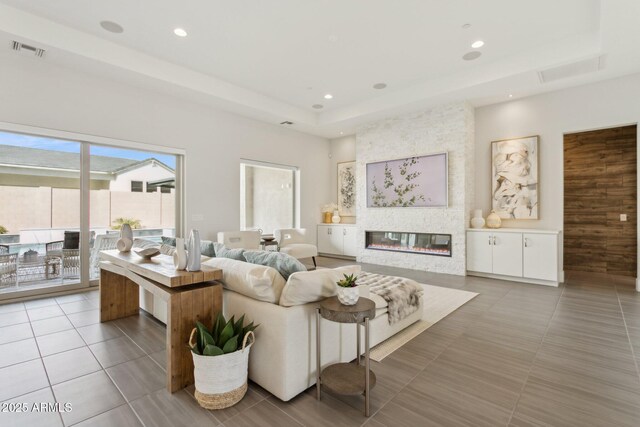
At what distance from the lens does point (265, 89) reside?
5617mm

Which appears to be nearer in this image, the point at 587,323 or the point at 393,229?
the point at 587,323

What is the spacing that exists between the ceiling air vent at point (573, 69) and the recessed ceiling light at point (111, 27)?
19.3 feet

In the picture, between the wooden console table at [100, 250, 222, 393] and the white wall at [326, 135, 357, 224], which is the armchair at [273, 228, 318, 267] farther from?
the wooden console table at [100, 250, 222, 393]

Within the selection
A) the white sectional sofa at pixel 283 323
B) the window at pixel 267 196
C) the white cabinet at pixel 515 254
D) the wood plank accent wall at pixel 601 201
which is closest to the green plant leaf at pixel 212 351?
the white sectional sofa at pixel 283 323

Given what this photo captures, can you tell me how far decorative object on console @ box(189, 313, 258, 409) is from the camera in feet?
5.88

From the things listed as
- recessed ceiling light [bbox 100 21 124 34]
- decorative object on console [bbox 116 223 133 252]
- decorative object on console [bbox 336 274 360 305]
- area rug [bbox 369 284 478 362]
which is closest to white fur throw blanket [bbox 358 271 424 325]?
area rug [bbox 369 284 478 362]

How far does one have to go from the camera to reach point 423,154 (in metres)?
6.04

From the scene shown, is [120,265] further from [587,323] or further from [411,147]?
[411,147]

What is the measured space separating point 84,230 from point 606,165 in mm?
9362

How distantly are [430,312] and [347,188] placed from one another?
4902 mm

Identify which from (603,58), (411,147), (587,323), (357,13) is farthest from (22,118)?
(603,58)

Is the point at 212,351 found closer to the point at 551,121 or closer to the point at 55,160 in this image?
the point at 55,160

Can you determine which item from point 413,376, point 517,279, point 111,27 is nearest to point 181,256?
point 413,376

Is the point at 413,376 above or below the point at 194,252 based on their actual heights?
below
